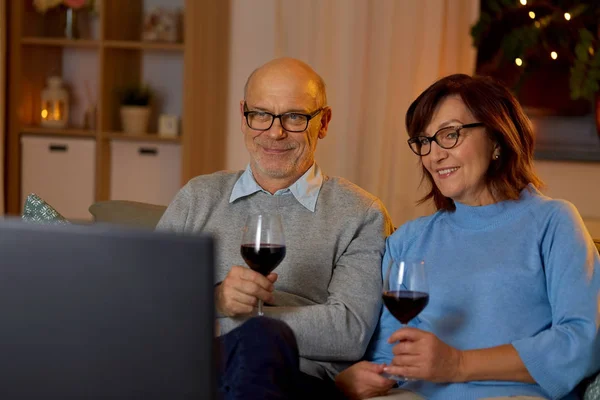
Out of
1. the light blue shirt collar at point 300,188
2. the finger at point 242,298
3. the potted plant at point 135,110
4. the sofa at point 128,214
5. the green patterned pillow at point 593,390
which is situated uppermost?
the potted plant at point 135,110

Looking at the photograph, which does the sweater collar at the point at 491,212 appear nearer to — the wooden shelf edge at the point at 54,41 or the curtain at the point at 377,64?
the curtain at the point at 377,64

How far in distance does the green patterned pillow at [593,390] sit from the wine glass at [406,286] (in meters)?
0.40

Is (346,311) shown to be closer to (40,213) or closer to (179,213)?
(179,213)

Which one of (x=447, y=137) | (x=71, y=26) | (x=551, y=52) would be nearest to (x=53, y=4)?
(x=71, y=26)

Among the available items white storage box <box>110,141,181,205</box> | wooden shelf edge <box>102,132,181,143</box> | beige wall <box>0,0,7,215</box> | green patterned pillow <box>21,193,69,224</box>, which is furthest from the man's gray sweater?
beige wall <box>0,0,7,215</box>

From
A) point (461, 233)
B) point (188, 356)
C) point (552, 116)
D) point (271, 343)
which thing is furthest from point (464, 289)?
point (552, 116)

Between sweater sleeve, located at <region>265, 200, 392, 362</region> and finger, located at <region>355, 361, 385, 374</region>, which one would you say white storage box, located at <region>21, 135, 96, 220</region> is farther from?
finger, located at <region>355, 361, 385, 374</region>

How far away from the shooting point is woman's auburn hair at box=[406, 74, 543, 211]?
1.99 meters

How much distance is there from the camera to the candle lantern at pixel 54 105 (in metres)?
4.54

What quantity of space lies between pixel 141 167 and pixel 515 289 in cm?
292

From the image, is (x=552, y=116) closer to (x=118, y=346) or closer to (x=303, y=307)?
(x=303, y=307)

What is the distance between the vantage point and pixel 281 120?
2.28m

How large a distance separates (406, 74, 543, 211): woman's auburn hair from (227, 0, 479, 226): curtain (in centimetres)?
199

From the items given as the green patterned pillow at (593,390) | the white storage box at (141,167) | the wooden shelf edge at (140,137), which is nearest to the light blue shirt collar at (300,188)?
the green patterned pillow at (593,390)
